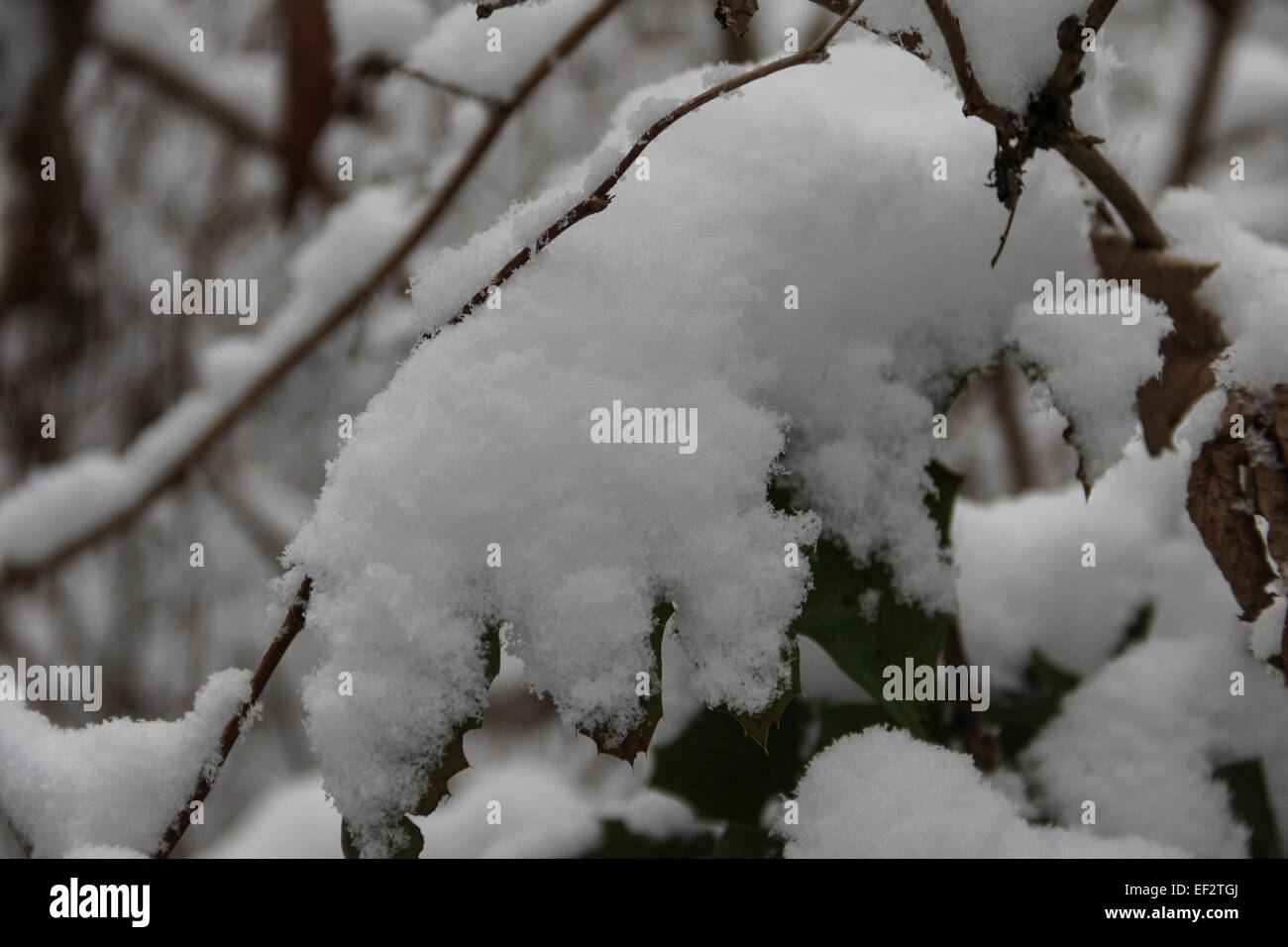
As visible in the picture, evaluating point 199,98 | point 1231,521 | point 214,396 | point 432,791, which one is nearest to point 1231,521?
point 1231,521

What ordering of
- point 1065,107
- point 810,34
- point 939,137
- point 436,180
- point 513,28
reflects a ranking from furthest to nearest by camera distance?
point 810,34, point 436,180, point 513,28, point 939,137, point 1065,107

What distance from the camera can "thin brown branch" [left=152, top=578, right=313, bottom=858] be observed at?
1.23 ft

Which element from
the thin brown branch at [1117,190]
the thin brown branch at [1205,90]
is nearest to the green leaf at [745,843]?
the thin brown branch at [1117,190]

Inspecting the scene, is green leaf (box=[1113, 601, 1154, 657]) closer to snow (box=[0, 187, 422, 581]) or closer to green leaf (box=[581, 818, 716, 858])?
green leaf (box=[581, 818, 716, 858])

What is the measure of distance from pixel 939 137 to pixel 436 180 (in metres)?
0.49

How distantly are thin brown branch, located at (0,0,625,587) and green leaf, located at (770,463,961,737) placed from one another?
405 mm

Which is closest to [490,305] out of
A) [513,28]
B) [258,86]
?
[513,28]

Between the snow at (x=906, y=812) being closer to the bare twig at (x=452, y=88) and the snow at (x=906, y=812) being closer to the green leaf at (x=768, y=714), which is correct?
the green leaf at (x=768, y=714)

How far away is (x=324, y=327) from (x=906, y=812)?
2.49 ft

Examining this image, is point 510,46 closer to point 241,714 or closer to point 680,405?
point 680,405

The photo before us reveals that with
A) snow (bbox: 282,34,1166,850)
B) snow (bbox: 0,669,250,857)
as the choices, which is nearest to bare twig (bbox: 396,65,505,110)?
snow (bbox: 282,34,1166,850)

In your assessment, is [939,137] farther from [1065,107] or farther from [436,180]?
[436,180]

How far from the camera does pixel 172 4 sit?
5.64 feet

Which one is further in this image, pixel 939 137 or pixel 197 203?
pixel 197 203
